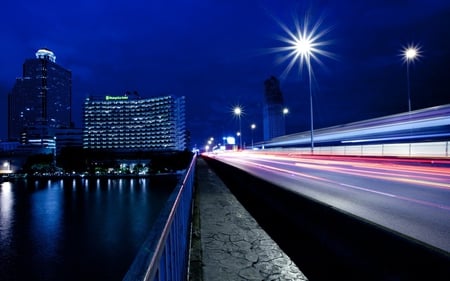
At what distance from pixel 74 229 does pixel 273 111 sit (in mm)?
110077

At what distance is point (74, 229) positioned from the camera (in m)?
80.1

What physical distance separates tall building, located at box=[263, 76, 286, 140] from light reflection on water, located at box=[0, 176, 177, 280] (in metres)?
58.3

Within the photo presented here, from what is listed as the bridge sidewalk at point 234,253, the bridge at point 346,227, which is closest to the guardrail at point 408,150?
the bridge at point 346,227

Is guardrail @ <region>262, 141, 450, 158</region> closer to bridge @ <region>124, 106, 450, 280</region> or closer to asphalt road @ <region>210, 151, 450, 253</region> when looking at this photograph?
bridge @ <region>124, 106, 450, 280</region>

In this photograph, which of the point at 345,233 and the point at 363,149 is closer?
the point at 345,233

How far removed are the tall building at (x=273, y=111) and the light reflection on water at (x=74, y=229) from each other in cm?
5826

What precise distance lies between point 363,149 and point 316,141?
35762 millimetres

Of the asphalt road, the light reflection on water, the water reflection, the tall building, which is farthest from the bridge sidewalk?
the tall building

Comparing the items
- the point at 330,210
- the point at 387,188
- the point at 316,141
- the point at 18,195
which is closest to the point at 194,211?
the point at 330,210

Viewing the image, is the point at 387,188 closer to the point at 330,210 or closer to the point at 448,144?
the point at 330,210

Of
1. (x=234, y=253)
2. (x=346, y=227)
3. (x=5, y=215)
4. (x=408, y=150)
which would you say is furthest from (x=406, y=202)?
(x=5, y=215)

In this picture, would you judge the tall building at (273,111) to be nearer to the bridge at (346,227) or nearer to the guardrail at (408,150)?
the guardrail at (408,150)

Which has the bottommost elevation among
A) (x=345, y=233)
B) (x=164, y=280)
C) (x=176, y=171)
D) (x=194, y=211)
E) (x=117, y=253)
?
(x=117, y=253)

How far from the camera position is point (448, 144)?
797 inches
